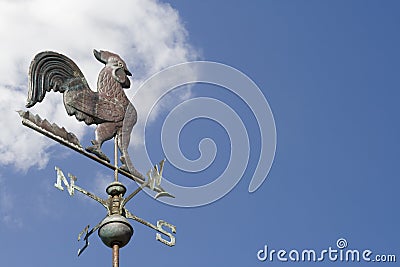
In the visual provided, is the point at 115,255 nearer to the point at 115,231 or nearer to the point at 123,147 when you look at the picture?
the point at 115,231

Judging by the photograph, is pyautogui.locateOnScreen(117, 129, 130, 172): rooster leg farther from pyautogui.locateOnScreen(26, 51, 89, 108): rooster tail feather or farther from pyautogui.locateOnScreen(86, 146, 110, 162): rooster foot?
pyautogui.locateOnScreen(26, 51, 89, 108): rooster tail feather

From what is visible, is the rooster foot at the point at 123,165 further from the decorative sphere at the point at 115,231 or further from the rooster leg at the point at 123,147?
the decorative sphere at the point at 115,231

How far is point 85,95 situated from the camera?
7.98 metres

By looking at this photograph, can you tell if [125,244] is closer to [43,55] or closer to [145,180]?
[145,180]


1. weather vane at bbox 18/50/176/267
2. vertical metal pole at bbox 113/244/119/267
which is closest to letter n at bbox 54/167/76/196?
weather vane at bbox 18/50/176/267

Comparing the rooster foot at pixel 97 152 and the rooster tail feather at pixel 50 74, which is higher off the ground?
the rooster tail feather at pixel 50 74

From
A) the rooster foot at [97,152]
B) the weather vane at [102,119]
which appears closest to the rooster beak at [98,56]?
the weather vane at [102,119]

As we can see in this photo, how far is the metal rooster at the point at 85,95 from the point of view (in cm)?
786

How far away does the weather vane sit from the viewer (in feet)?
24.3

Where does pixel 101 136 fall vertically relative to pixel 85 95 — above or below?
below

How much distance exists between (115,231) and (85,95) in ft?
4.10

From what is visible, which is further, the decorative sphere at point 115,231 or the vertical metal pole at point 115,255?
the decorative sphere at point 115,231

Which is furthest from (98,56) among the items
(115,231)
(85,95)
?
(115,231)

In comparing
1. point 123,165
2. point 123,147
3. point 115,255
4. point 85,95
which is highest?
point 85,95
